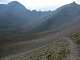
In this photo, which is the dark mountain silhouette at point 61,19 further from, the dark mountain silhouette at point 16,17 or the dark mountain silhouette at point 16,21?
the dark mountain silhouette at point 16,17

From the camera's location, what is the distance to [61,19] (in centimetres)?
4378

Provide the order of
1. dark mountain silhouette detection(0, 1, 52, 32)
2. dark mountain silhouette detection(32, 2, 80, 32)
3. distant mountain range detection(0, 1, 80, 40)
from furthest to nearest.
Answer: dark mountain silhouette detection(0, 1, 52, 32) → dark mountain silhouette detection(32, 2, 80, 32) → distant mountain range detection(0, 1, 80, 40)

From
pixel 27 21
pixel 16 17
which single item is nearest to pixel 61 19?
pixel 27 21

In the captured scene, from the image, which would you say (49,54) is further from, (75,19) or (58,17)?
(58,17)

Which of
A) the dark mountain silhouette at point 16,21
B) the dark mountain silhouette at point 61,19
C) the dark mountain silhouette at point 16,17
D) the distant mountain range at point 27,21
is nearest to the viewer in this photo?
the dark mountain silhouette at point 16,21

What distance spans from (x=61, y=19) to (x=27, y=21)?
28.0 ft

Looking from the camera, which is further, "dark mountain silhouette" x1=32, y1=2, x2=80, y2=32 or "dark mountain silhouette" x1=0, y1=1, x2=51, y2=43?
"dark mountain silhouette" x1=32, y1=2, x2=80, y2=32

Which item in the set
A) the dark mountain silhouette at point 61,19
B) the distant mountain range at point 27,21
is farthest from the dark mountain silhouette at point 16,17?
the dark mountain silhouette at point 61,19

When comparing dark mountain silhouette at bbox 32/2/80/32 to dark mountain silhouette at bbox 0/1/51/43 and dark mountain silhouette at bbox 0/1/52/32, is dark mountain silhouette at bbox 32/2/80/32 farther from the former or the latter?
dark mountain silhouette at bbox 0/1/52/32

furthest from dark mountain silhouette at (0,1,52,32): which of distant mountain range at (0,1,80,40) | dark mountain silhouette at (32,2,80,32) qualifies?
dark mountain silhouette at (32,2,80,32)

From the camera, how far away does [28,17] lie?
50.9 m

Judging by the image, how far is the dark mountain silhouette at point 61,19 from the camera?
1613 inches

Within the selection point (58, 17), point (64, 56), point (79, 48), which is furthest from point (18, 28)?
point (64, 56)

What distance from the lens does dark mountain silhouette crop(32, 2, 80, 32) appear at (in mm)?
40969
